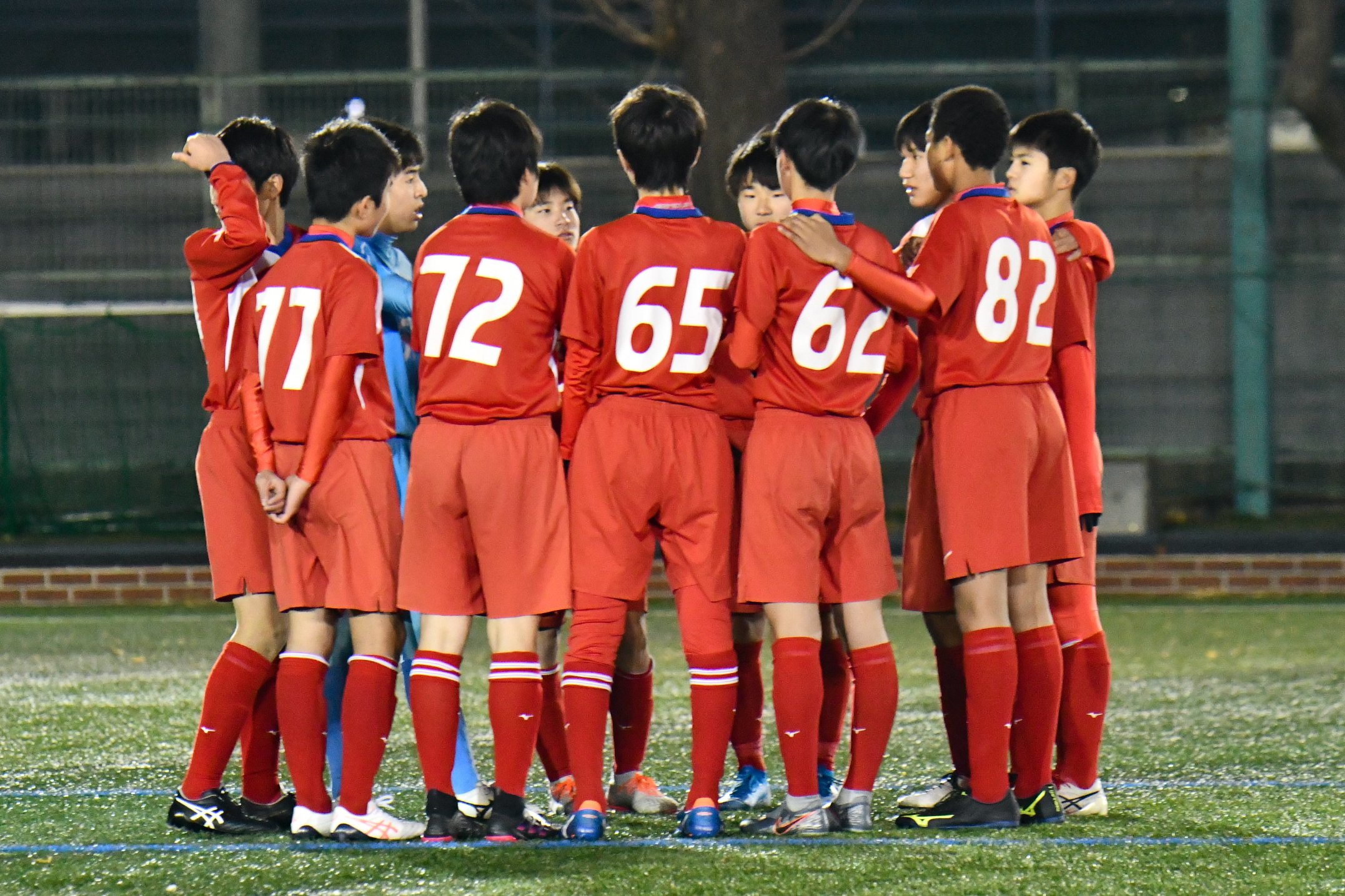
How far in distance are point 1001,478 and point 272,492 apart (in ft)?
5.92

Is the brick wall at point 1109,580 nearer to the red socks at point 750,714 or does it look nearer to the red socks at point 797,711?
the red socks at point 750,714

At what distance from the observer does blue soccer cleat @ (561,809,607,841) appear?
4266 millimetres

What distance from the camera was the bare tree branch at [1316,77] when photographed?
1208 centimetres

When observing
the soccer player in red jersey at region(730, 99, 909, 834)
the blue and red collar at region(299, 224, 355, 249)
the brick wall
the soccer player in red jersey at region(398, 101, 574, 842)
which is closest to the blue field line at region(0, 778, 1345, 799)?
the soccer player in red jersey at region(730, 99, 909, 834)

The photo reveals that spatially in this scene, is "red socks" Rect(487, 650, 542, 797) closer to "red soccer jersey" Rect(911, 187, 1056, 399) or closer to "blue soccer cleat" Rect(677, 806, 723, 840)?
"blue soccer cleat" Rect(677, 806, 723, 840)

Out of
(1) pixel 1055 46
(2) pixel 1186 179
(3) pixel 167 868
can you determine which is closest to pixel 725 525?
(3) pixel 167 868

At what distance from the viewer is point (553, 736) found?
16.3 feet

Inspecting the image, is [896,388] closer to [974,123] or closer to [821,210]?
[821,210]

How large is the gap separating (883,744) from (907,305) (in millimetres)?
1100

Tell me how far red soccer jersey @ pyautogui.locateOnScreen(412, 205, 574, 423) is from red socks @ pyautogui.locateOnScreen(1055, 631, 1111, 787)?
63.4 inches

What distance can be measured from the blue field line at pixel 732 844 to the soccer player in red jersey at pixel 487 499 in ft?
0.32

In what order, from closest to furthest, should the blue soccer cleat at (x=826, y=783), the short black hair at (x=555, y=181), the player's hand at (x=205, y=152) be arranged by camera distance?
the player's hand at (x=205, y=152), the blue soccer cleat at (x=826, y=783), the short black hair at (x=555, y=181)

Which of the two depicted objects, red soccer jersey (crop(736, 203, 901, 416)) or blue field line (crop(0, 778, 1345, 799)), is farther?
blue field line (crop(0, 778, 1345, 799))

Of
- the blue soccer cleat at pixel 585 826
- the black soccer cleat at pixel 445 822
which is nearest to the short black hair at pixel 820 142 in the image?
the blue soccer cleat at pixel 585 826
